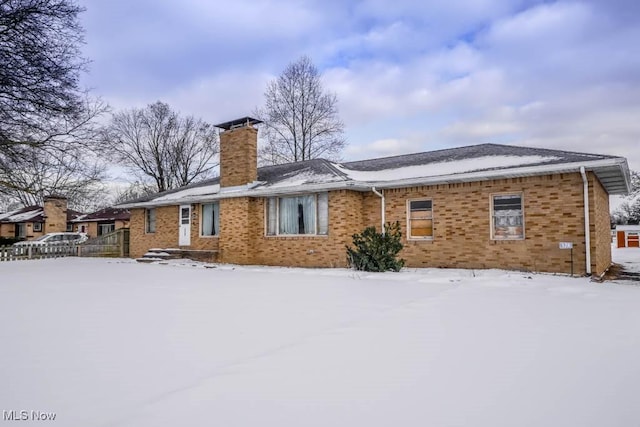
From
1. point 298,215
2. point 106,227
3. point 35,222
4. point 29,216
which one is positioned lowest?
point 106,227

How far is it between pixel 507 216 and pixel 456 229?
57.8 inches

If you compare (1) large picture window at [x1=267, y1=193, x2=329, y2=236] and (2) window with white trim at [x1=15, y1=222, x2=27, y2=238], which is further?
(2) window with white trim at [x1=15, y1=222, x2=27, y2=238]

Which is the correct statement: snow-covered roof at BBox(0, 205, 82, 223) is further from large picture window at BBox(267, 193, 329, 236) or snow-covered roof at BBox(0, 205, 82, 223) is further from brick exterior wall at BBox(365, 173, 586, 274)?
brick exterior wall at BBox(365, 173, 586, 274)

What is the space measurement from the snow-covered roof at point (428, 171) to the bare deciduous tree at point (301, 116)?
41.9 ft

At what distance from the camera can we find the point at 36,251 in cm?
1898

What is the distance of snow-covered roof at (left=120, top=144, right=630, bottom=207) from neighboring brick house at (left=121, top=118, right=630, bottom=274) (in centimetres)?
4

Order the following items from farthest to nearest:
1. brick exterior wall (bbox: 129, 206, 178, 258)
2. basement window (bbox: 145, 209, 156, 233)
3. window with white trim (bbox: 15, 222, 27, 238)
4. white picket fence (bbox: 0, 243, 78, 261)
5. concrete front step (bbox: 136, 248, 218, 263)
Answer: window with white trim (bbox: 15, 222, 27, 238) < basement window (bbox: 145, 209, 156, 233) < brick exterior wall (bbox: 129, 206, 178, 258) < white picket fence (bbox: 0, 243, 78, 261) < concrete front step (bbox: 136, 248, 218, 263)

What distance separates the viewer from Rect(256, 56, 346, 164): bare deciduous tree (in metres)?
29.7

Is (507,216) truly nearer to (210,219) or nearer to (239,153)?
(239,153)

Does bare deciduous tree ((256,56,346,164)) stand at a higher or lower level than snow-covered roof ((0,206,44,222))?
higher

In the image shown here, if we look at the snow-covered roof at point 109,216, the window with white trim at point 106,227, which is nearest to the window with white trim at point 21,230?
the snow-covered roof at point 109,216

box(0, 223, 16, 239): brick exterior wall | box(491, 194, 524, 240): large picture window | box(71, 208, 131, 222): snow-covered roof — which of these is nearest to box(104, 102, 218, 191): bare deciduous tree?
box(71, 208, 131, 222): snow-covered roof

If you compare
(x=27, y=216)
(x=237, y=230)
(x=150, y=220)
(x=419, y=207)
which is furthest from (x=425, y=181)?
(x=27, y=216)

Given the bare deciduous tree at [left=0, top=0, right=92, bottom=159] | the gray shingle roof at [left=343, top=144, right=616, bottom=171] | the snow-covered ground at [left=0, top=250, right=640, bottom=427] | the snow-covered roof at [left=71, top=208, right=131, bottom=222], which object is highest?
the bare deciduous tree at [left=0, top=0, right=92, bottom=159]
